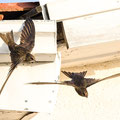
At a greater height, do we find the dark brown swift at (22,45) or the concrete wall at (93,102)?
the dark brown swift at (22,45)

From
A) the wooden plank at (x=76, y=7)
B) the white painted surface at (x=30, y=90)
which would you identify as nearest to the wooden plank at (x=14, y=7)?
the wooden plank at (x=76, y=7)

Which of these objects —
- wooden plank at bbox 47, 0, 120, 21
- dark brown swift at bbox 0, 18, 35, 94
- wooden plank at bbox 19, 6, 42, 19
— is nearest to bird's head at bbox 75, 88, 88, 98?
dark brown swift at bbox 0, 18, 35, 94

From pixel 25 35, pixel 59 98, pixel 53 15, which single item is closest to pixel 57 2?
pixel 53 15

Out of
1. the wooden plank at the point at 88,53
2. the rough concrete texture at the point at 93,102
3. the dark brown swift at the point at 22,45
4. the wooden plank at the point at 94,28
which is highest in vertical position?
the dark brown swift at the point at 22,45

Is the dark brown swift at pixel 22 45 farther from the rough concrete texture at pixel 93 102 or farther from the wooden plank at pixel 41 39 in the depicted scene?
the rough concrete texture at pixel 93 102

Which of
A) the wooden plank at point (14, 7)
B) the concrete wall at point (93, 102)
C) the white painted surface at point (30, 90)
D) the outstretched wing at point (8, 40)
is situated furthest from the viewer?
the concrete wall at point (93, 102)

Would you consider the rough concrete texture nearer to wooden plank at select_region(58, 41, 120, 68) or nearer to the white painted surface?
wooden plank at select_region(58, 41, 120, 68)
